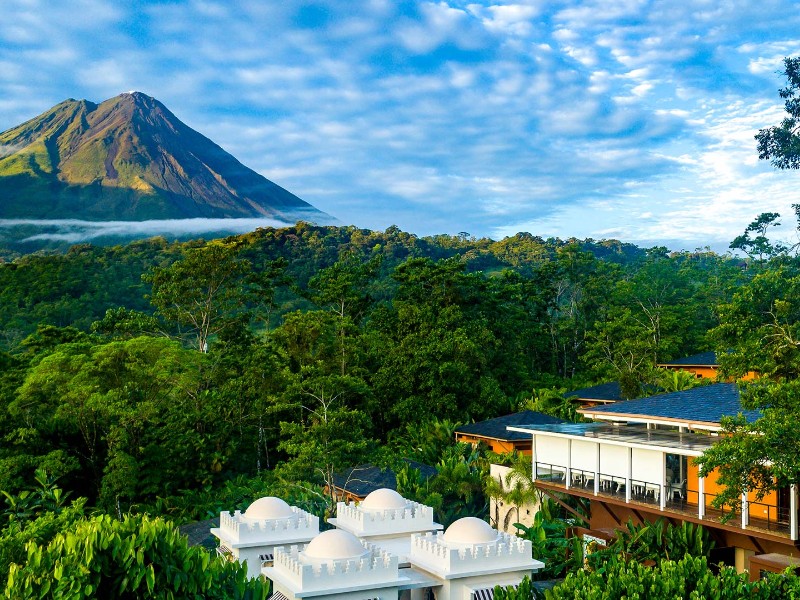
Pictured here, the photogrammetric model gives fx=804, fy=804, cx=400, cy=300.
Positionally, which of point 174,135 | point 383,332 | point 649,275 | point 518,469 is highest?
point 174,135

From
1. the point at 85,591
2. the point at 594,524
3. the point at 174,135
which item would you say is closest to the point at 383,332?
the point at 594,524

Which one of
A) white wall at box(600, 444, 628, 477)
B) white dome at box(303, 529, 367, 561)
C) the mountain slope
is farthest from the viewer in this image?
the mountain slope

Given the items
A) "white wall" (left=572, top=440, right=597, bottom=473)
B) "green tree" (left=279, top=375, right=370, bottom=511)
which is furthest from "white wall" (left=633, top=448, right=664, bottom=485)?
"green tree" (left=279, top=375, right=370, bottom=511)

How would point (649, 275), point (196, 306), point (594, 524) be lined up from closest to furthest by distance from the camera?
point (594, 524) → point (196, 306) → point (649, 275)

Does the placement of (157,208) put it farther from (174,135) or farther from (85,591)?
(85,591)

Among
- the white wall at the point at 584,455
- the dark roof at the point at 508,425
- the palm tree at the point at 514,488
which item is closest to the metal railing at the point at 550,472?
the white wall at the point at 584,455

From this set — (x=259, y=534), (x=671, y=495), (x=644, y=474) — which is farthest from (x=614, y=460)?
(x=259, y=534)

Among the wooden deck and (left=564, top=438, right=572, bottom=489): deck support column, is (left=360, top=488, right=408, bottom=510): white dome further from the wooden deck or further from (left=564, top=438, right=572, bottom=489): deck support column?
(left=564, top=438, right=572, bottom=489): deck support column

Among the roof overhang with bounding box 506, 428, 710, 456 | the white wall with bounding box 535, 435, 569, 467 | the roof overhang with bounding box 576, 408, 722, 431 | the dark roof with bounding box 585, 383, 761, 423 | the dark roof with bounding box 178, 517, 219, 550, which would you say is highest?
the dark roof with bounding box 585, 383, 761, 423
